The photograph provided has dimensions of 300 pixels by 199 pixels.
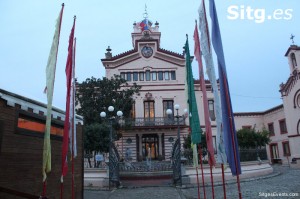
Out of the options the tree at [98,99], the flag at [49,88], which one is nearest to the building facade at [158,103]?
the tree at [98,99]

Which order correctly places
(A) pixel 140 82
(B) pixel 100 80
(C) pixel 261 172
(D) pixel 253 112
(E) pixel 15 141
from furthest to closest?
(D) pixel 253 112, (A) pixel 140 82, (B) pixel 100 80, (C) pixel 261 172, (E) pixel 15 141

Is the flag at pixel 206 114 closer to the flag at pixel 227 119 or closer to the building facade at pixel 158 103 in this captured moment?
the flag at pixel 227 119

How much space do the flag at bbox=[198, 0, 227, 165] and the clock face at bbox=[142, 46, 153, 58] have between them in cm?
2536

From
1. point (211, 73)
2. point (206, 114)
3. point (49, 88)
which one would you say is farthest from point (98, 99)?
point (211, 73)

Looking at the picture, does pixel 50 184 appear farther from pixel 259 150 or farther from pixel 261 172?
pixel 259 150

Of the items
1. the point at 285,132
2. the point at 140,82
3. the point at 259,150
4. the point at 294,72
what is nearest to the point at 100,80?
the point at 140,82

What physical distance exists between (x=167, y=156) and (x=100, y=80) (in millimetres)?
10715

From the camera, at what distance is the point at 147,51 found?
32438 millimetres

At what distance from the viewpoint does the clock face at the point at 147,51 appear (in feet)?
106

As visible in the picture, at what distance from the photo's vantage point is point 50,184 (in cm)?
786

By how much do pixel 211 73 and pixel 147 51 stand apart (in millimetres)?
26581

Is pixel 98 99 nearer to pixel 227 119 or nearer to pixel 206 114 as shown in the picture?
pixel 206 114

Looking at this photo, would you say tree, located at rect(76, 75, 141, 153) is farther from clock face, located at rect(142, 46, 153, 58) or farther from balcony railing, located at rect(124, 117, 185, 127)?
clock face, located at rect(142, 46, 153, 58)

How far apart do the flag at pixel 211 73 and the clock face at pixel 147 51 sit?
25355mm
